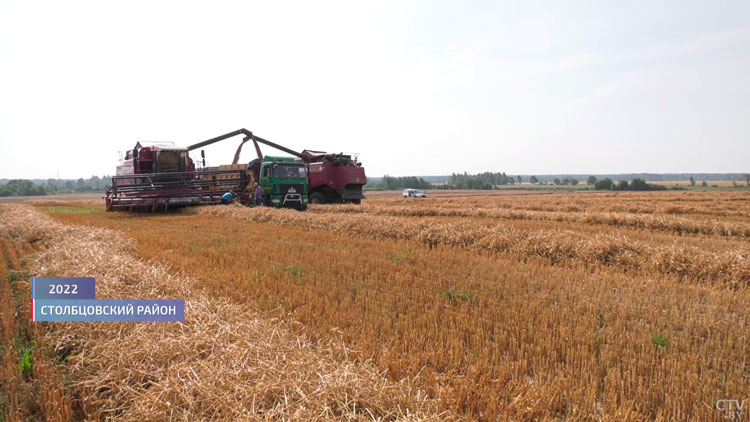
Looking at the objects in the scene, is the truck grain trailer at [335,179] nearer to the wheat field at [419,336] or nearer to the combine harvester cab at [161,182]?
the combine harvester cab at [161,182]

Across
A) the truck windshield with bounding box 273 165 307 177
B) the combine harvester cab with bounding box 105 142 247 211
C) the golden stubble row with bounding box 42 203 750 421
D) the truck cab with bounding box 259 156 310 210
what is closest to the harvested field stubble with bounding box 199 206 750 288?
the golden stubble row with bounding box 42 203 750 421

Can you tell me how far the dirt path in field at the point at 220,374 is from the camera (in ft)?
9.59

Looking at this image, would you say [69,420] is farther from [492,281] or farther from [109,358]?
[492,281]

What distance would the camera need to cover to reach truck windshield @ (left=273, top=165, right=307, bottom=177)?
1967 cm

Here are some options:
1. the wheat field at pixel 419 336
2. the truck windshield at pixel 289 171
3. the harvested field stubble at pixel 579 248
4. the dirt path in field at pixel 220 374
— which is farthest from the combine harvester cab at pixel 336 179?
the dirt path in field at pixel 220 374

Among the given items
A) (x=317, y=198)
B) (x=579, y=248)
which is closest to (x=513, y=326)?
(x=579, y=248)

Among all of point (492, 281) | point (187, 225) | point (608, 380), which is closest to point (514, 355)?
point (608, 380)

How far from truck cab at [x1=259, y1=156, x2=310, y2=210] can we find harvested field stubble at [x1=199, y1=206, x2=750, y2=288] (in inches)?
264

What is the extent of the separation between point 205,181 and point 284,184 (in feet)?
13.3

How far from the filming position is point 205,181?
20.5 metres

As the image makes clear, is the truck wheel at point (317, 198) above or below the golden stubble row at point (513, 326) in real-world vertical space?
above

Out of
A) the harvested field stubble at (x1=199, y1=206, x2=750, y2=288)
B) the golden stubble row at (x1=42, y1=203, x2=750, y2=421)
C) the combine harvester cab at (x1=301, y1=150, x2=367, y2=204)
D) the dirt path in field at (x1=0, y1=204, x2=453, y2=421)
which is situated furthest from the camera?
the combine harvester cab at (x1=301, y1=150, x2=367, y2=204)

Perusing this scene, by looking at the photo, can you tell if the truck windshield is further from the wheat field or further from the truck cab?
the wheat field

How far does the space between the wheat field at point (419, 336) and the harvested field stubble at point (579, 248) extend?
5cm
